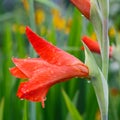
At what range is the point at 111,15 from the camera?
143 inches

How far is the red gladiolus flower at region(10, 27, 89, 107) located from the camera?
1.16 meters

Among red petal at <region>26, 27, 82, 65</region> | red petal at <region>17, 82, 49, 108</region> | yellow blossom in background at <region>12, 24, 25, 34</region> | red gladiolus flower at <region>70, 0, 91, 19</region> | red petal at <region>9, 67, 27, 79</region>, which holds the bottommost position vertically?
red petal at <region>17, 82, 49, 108</region>

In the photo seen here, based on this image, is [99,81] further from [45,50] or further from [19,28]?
[19,28]

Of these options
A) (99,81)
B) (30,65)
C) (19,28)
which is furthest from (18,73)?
(19,28)

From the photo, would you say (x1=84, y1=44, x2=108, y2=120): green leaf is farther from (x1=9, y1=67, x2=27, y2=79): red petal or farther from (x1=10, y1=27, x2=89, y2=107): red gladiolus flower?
(x1=9, y1=67, x2=27, y2=79): red petal

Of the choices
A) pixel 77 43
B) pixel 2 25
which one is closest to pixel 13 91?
pixel 77 43

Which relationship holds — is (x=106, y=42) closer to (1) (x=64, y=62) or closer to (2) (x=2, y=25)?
(1) (x=64, y=62)

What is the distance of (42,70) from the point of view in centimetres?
118

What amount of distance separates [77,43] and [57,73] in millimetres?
1274

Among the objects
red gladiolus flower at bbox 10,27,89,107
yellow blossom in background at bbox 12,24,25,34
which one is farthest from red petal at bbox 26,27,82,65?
yellow blossom in background at bbox 12,24,25,34

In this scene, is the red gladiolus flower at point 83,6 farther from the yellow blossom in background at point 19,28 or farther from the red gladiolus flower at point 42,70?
the yellow blossom in background at point 19,28

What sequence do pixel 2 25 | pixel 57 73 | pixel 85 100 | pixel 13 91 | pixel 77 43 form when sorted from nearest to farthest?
pixel 57 73, pixel 13 91, pixel 85 100, pixel 77 43, pixel 2 25

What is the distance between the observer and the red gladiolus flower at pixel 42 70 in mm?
1157

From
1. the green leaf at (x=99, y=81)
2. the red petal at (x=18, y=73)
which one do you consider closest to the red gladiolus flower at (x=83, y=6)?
the green leaf at (x=99, y=81)
